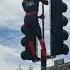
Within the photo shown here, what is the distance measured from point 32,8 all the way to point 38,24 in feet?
2.46

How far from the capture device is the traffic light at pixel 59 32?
16.9 m

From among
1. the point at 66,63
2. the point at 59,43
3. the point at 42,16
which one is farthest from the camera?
the point at 66,63

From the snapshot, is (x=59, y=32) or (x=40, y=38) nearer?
(x=59, y=32)

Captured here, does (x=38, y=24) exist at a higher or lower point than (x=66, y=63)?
higher

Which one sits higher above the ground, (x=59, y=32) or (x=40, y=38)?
(x=59, y=32)

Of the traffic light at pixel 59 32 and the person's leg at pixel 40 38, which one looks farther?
the person's leg at pixel 40 38

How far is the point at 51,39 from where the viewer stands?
56.1 ft

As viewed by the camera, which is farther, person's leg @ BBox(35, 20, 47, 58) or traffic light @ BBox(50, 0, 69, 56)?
person's leg @ BBox(35, 20, 47, 58)

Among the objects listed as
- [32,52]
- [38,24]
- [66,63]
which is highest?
[38,24]

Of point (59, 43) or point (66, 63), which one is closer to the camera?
point (59, 43)

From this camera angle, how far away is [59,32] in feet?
55.5

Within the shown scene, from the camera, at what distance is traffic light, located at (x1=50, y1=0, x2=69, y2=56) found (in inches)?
664

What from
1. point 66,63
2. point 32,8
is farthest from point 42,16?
point 66,63

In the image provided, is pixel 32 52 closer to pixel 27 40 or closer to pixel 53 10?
pixel 27 40
